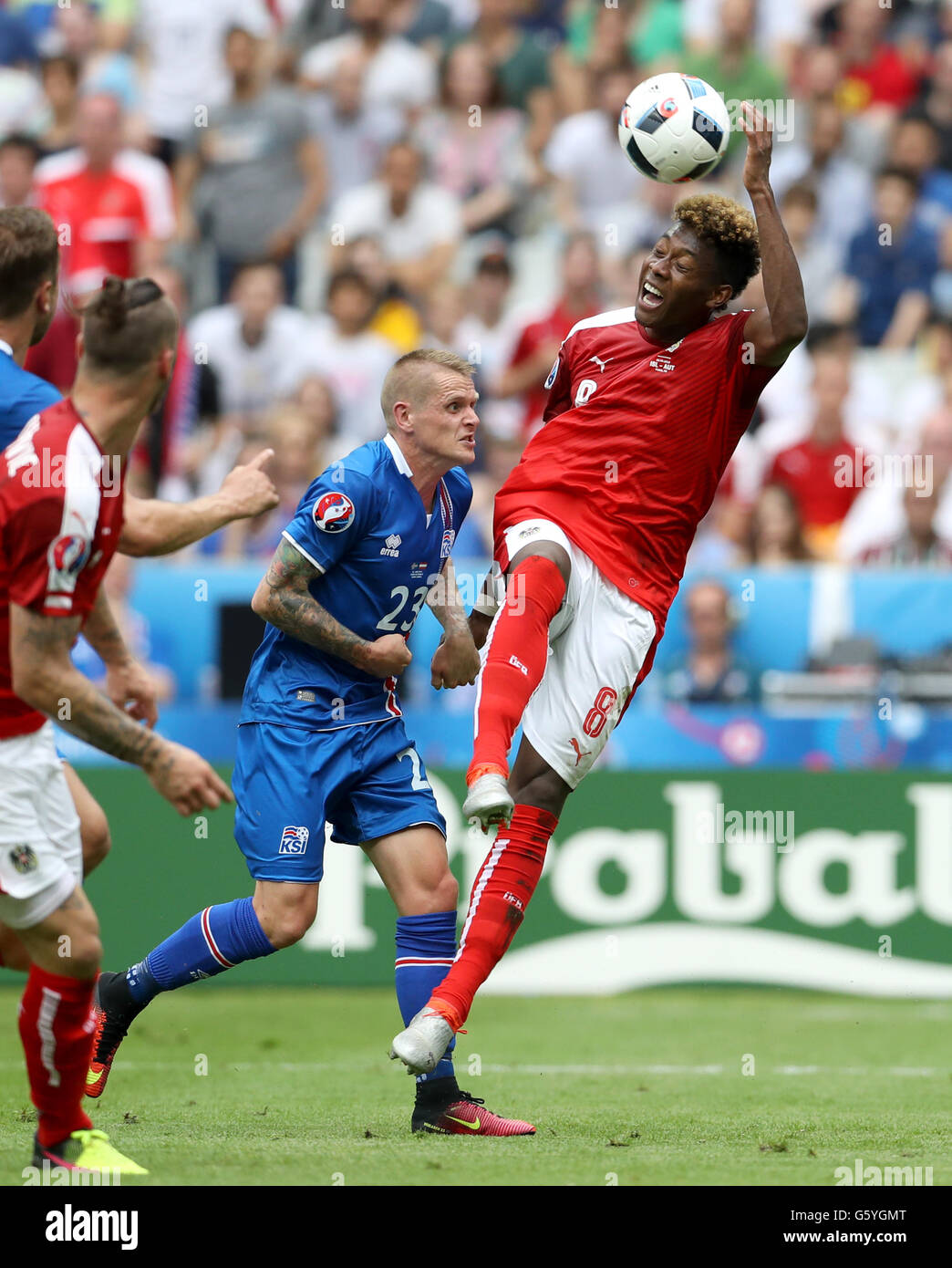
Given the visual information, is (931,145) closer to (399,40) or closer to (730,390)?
(399,40)

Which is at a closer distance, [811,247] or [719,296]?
[719,296]

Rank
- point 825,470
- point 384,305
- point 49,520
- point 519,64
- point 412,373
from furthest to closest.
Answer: point 519,64 → point 384,305 → point 825,470 → point 412,373 → point 49,520

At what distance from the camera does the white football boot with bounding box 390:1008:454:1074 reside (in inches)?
207

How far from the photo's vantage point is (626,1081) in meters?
7.27

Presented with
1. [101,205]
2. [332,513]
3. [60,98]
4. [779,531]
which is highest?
[60,98]

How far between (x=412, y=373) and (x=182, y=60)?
34.3ft

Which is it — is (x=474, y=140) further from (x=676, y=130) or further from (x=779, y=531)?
(x=676, y=130)

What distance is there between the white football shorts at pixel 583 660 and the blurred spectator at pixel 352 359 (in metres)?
7.12

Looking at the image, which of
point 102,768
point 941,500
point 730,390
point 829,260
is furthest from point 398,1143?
point 829,260

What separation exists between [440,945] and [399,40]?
11578 mm

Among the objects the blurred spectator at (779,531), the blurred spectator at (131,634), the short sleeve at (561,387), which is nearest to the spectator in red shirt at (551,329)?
the blurred spectator at (779,531)

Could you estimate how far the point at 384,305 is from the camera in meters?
14.2

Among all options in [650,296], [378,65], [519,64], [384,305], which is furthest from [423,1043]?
[519,64]

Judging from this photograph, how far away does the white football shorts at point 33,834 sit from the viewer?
462cm
